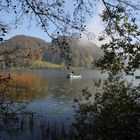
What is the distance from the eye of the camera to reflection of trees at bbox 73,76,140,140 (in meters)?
15.9

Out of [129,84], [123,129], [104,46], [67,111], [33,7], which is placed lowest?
[67,111]

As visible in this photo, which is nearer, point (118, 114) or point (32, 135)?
point (118, 114)

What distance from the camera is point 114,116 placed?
663 inches

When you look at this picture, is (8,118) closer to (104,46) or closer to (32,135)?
(104,46)

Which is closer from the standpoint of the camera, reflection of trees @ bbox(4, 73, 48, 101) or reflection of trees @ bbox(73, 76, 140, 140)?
reflection of trees @ bbox(4, 73, 48, 101)

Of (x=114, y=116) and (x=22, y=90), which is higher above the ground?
(x=22, y=90)

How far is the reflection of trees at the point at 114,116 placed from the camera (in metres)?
15.9

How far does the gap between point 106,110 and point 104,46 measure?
6625 mm

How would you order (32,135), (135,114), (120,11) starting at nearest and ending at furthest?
(120,11) → (135,114) → (32,135)

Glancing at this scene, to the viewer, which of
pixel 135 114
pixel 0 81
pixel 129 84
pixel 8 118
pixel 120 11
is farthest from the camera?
pixel 129 84

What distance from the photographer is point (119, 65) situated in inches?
468

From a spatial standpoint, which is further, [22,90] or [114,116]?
[114,116]

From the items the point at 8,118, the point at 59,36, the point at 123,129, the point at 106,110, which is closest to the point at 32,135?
the point at 106,110

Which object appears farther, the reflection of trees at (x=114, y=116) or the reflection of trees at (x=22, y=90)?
the reflection of trees at (x=114, y=116)
